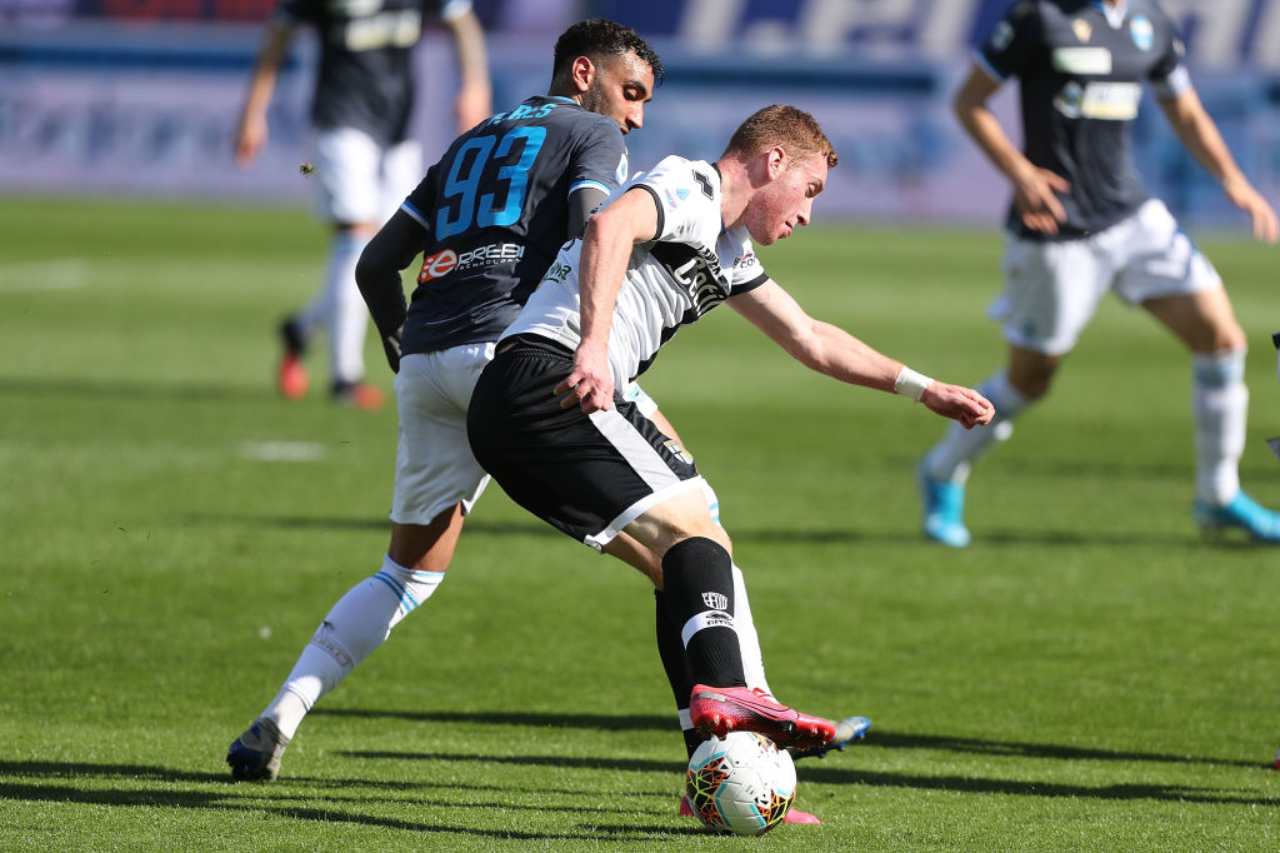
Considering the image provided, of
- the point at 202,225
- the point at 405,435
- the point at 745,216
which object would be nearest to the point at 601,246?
the point at 745,216

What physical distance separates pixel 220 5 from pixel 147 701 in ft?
109

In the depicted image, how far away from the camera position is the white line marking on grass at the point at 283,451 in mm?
11406

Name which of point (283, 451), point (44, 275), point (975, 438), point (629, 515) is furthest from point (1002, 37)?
point (44, 275)

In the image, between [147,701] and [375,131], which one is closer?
[147,701]

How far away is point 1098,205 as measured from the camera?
29.5 ft

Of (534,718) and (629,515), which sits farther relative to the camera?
(534,718)

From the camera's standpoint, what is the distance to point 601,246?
468 centimetres

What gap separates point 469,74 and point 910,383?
7823 mm

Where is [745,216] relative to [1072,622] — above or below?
above

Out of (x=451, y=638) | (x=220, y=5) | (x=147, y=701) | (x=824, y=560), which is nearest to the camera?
(x=147, y=701)

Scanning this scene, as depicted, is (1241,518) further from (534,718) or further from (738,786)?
(738,786)

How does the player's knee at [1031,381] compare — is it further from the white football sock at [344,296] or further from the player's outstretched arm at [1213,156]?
the white football sock at [344,296]

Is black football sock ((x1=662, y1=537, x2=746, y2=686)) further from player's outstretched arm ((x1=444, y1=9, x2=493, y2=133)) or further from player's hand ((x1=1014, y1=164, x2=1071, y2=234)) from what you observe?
player's outstretched arm ((x1=444, y1=9, x2=493, y2=133))

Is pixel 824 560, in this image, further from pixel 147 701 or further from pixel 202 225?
pixel 202 225
